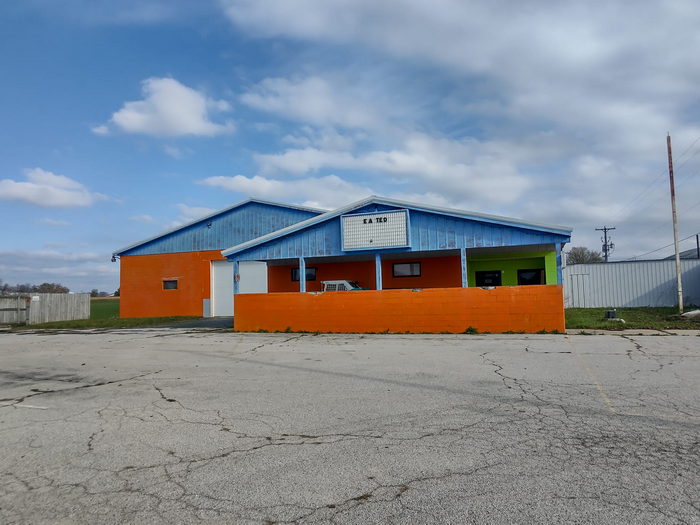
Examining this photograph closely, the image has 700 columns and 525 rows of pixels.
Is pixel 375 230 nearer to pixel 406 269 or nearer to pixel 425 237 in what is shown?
pixel 425 237

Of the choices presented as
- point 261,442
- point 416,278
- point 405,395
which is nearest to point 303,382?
point 405,395

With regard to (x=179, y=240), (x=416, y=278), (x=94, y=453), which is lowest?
(x=94, y=453)

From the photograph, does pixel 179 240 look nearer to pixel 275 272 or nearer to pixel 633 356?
pixel 275 272

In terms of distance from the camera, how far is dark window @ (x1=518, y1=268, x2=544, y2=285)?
23641mm

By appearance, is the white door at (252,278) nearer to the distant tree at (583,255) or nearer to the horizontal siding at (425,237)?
the horizontal siding at (425,237)

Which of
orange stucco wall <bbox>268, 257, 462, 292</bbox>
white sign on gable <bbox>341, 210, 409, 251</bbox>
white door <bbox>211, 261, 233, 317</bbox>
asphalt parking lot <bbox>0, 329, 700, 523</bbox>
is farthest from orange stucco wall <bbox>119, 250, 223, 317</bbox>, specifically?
asphalt parking lot <bbox>0, 329, 700, 523</bbox>

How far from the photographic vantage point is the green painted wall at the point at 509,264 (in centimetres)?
2314

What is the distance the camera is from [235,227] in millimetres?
27922

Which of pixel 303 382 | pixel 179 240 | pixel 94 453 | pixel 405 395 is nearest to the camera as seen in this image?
pixel 94 453

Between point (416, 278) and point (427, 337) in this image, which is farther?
point (416, 278)

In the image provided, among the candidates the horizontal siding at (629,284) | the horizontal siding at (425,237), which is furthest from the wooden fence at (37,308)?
the horizontal siding at (629,284)

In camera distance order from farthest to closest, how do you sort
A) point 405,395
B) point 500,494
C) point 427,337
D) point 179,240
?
point 179,240 → point 427,337 → point 405,395 → point 500,494

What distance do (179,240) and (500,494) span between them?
2779 cm

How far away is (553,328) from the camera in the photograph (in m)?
15.2
